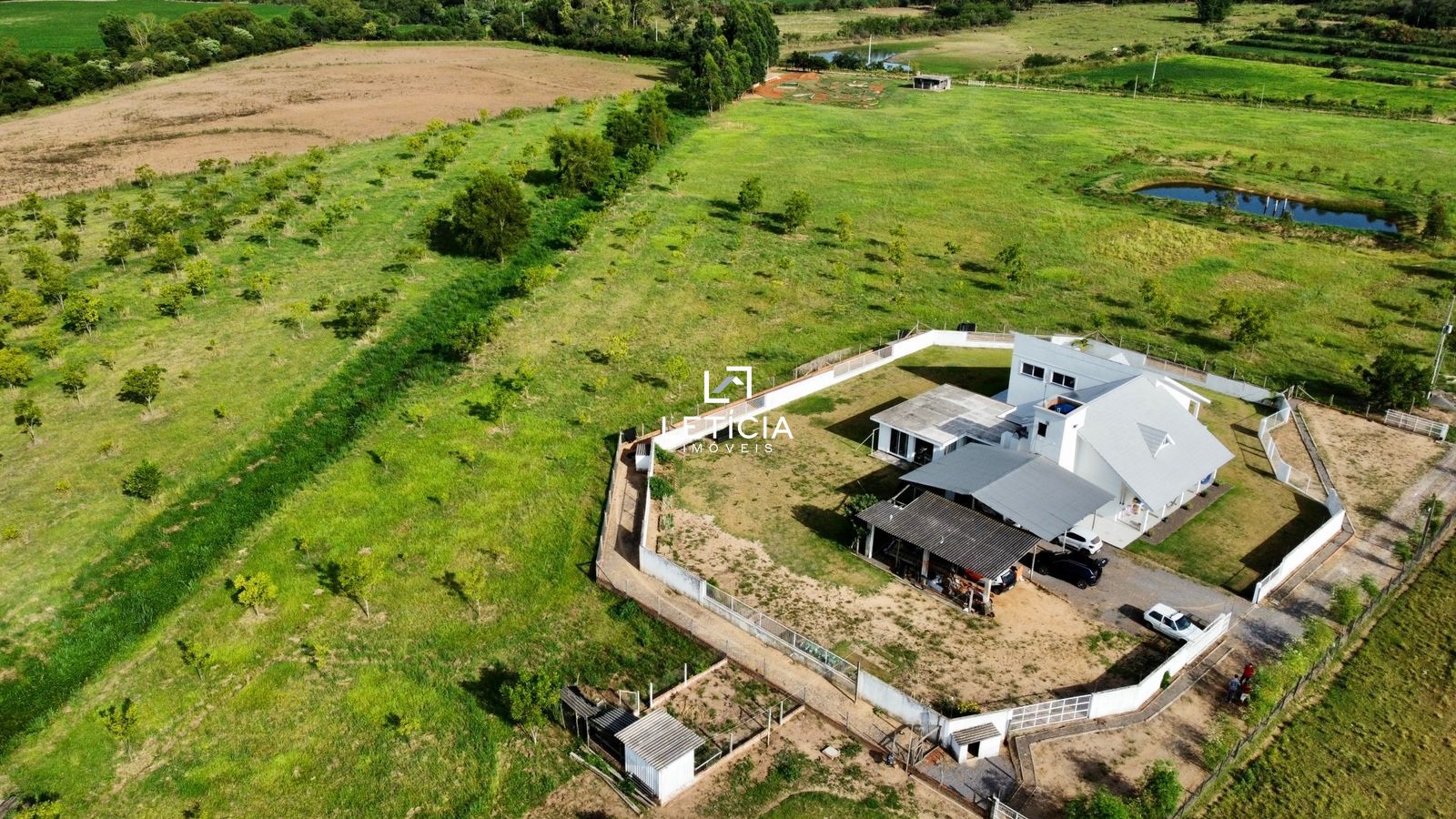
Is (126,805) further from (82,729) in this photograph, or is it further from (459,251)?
(459,251)

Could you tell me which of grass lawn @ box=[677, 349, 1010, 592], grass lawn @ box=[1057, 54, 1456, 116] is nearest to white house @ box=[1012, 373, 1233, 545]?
grass lawn @ box=[677, 349, 1010, 592]

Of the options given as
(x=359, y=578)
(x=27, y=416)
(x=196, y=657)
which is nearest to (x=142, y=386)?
(x=27, y=416)

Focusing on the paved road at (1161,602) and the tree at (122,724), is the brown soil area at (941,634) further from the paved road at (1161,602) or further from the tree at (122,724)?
the tree at (122,724)

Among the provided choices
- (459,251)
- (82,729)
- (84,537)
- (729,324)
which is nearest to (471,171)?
(459,251)

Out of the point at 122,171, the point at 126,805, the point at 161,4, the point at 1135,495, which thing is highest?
the point at 161,4

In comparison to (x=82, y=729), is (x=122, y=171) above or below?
above

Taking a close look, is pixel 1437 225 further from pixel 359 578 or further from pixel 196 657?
pixel 196 657
